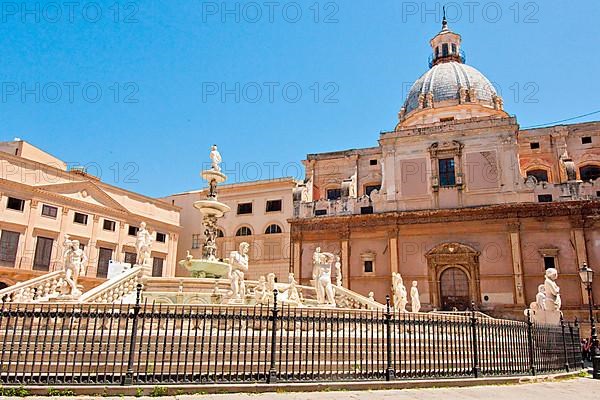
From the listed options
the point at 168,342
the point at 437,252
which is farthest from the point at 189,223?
the point at 168,342

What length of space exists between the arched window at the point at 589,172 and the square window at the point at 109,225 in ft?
101

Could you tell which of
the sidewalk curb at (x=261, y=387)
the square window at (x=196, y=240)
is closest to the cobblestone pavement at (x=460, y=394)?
the sidewalk curb at (x=261, y=387)

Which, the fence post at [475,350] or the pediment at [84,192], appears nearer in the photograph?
the fence post at [475,350]

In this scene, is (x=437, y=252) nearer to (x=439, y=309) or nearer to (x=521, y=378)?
(x=439, y=309)

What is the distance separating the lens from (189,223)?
40.4 metres

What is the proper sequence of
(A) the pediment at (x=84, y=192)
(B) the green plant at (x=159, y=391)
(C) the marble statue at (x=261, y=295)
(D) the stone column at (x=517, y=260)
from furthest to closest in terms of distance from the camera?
(A) the pediment at (x=84, y=192) → (D) the stone column at (x=517, y=260) → (C) the marble statue at (x=261, y=295) → (B) the green plant at (x=159, y=391)

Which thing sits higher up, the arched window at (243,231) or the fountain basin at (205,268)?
the arched window at (243,231)

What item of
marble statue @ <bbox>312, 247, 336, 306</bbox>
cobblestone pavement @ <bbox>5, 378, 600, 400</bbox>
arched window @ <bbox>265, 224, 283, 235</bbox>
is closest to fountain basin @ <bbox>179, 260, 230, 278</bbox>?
marble statue @ <bbox>312, 247, 336, 306</bbox>

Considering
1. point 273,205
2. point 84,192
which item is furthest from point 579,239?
point 84,192

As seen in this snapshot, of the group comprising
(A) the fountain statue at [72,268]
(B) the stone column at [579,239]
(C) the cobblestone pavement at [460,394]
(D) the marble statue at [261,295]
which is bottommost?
(C) the cobblestone pavement at [460,394]

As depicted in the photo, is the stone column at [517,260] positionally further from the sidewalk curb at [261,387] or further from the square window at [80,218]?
the square window at [80,218]

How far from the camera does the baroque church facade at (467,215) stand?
25656mm

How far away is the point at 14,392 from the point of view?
6.75 m

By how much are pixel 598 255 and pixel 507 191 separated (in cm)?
566
